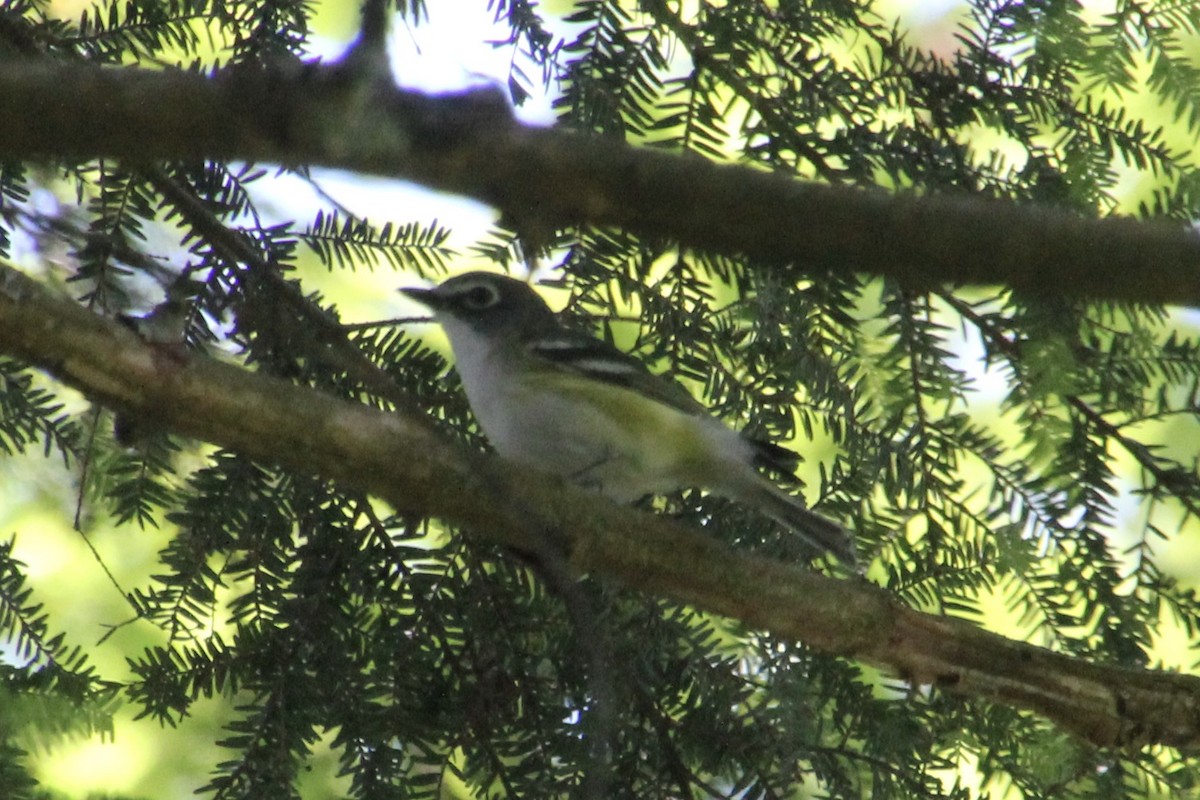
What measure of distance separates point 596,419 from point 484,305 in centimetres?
75

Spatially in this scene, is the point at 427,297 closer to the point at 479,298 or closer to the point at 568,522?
the point at 479,298

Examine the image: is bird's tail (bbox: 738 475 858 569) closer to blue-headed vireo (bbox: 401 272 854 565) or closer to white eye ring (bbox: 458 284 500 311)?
blue-headed vireo (bbox: 401 272 854 565)

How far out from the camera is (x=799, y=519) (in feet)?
10.5

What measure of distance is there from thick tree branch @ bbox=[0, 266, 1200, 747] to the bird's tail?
0.26 meters

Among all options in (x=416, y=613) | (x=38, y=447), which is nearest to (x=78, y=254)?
(x=416, y=613)

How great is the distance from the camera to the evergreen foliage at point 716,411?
262 centimetres

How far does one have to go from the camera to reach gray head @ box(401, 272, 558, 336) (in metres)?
4.06

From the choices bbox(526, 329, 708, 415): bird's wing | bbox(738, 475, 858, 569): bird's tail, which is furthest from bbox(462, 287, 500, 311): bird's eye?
bbox(738, 475, 858, 569): bird's tail

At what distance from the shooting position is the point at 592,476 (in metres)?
3.73

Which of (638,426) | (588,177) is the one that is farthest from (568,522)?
(588,177)

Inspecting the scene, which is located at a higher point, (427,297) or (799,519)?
(427,297)

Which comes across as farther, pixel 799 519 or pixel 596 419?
pixel 596 419

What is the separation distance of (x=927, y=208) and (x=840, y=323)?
1.76 meters

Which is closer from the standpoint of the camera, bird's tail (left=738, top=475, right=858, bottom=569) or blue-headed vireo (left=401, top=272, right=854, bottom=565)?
bird's tail (left=738, top=475, right=858, bottom=569)
